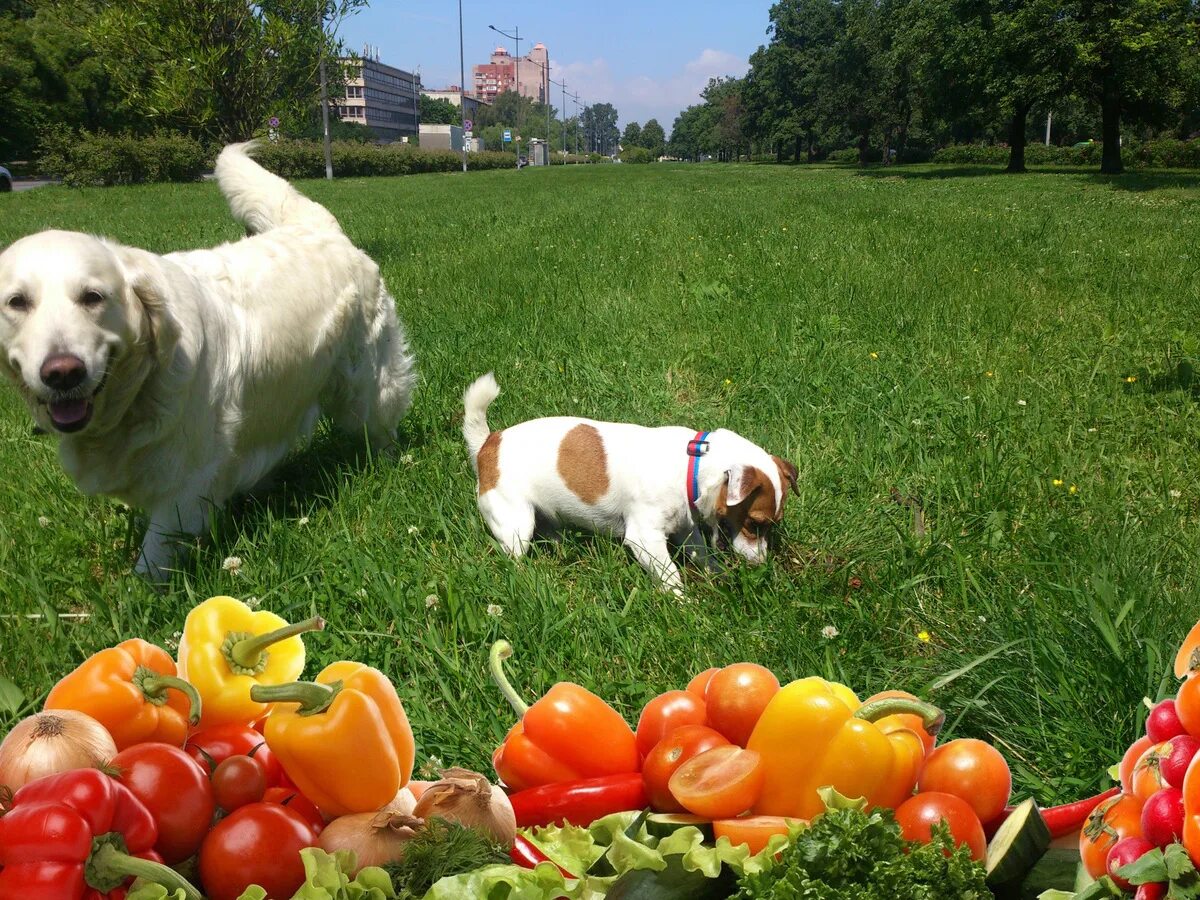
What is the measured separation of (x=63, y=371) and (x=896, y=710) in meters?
2.62

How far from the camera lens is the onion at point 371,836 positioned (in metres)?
1.00

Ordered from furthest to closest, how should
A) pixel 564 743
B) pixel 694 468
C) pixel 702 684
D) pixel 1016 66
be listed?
pixel 1016 66
pixel 694 468
pixel 702 684
pixel 564 743

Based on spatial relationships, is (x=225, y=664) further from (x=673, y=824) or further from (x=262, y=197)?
(x=262, y=197)

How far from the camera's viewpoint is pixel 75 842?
816mm

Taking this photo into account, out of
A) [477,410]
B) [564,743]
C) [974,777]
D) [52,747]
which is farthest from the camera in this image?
[477,410]

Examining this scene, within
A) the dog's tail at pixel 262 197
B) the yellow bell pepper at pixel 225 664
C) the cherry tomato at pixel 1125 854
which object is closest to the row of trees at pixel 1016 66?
the dog's tail at pixel 262 197

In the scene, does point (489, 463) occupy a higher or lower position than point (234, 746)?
lower

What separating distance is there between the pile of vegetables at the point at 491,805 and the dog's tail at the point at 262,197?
413cm

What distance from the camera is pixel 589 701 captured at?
1291mm

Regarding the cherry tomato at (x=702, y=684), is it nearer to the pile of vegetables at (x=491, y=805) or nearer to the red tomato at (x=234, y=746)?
the pile of vegetables at (x=491, y=805)

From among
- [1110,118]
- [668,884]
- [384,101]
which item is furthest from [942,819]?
[384,101]

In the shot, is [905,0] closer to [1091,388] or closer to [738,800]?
[1091,388]

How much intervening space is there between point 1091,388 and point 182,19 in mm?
11714

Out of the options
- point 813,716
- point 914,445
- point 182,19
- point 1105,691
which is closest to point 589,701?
point 813,716
